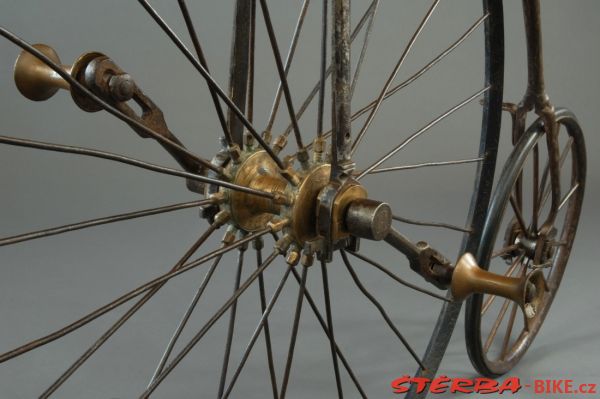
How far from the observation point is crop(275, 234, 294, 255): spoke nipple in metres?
1.00

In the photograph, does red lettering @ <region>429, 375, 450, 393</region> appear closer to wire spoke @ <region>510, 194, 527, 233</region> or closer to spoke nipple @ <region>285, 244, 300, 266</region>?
wire spoke @ <region>510, 194, 527, 233</region>

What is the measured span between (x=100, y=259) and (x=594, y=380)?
3.88 ft

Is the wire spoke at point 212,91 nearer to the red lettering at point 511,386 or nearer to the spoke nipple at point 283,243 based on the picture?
the spoke nipple at point 283,243

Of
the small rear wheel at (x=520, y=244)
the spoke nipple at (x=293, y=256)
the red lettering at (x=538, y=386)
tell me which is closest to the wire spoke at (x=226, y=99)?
the spoke nipple at (x=293, y=256)

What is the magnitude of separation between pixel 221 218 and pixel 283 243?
0.37 ft

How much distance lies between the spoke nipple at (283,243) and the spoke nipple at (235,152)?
5.3 inches

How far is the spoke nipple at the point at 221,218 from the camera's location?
1069 mm

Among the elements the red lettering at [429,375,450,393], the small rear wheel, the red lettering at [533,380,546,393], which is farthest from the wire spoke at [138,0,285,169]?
the red lettering at [533,380,546,393]

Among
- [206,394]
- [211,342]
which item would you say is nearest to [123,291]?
[211,342]

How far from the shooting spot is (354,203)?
100 centimetres

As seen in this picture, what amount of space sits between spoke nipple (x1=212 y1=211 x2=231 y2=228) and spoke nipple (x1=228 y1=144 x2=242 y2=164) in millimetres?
73

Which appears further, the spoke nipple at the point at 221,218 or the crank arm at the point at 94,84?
the spoke nipple at the point at 221,218

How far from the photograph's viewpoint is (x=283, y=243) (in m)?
1.01

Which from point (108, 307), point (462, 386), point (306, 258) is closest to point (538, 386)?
point (462, 386)
